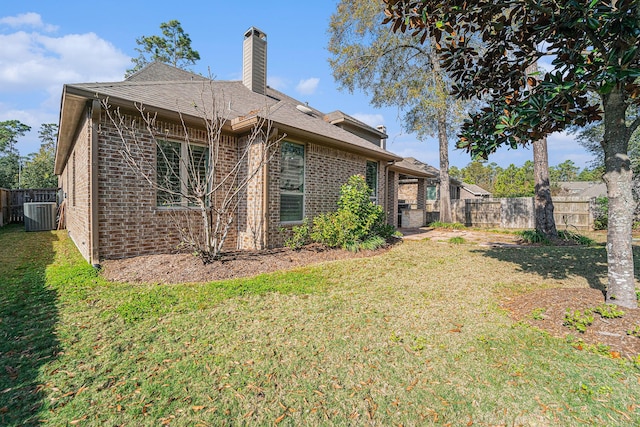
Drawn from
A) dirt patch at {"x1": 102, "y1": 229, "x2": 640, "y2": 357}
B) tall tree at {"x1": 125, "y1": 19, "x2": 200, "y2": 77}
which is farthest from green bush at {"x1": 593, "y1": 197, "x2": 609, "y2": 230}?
tall tree at {"x1": 125, "y1": 19, "x2": 200, "y2": 77}

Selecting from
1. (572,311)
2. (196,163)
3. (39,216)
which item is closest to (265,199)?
(196,163)

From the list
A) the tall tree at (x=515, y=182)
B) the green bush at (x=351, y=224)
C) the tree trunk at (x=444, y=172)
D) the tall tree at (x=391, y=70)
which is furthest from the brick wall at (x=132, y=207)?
the tall tree at (x=515, y=182)

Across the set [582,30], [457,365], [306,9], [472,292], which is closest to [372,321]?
[457,365]

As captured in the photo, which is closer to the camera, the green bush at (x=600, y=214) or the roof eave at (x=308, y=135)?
the roof eave at (x=308, y=135)

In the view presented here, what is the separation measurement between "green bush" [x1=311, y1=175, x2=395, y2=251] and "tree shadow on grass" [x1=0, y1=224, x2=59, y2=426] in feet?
17.3

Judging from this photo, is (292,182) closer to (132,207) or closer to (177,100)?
(177,100)

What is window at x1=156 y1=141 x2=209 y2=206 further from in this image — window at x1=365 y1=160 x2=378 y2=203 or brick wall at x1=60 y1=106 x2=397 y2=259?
window at x1=365 y1=160 x2=378 y2=203

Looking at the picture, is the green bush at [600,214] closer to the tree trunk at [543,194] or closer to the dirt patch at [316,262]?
the tree trunk at [543,194]

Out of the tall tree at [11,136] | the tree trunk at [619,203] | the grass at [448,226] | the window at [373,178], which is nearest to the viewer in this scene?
the tree trunk at [619,203]

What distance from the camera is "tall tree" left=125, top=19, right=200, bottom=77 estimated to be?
81.9ft

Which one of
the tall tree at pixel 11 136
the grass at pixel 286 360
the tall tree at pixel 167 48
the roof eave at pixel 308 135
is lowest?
the grass at pixel 286 360

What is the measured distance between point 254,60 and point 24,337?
9.60 meters

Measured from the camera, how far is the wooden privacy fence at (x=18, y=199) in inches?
572

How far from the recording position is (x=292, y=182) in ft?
25.7
